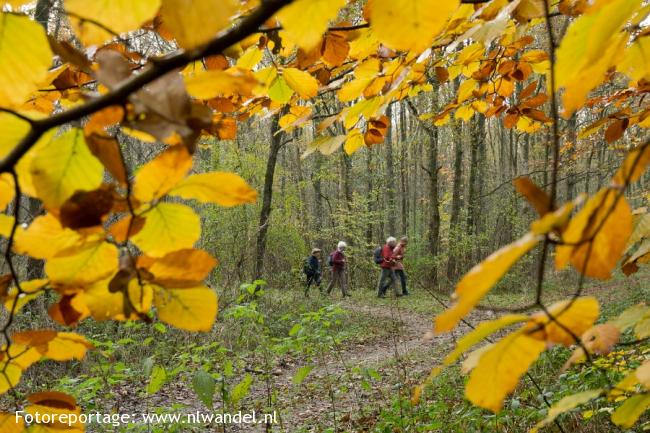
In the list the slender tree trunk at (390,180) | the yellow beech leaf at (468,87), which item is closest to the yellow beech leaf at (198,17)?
the yellow beech leaf at (468,87)

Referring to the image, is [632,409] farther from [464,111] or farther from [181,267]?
[464,111]

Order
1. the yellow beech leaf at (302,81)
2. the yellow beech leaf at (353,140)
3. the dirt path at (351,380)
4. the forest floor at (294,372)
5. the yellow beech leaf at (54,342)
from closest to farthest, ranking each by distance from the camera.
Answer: the yellow beech leaf at (54,342) → the yellow beech leaf at (302,81) → the yellow beech leaf at (353,140) → the forest floor at (294,372) → the dirt path at (351,380)

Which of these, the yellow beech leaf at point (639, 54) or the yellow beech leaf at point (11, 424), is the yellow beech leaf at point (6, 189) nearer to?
the yellow beech leaf at point (11, 424)

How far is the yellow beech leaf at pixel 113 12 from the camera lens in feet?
1.19

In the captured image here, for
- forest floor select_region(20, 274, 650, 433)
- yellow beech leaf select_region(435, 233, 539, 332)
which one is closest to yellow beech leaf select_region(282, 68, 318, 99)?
yellow beech leaf select_region(435, 233, 539, 332)

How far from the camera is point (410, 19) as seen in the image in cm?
40

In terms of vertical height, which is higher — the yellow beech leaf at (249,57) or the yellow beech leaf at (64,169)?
the yellow beech leaf at (249,57)

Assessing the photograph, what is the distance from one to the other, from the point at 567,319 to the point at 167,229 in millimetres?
424

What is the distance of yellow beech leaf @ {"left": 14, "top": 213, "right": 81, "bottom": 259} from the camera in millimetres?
501

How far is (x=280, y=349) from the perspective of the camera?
425 centimetres

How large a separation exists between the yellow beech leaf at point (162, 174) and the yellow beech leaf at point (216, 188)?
0.07 ft

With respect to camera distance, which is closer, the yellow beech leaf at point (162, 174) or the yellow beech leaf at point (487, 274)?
the yellow beech leaf at point (487, 274)

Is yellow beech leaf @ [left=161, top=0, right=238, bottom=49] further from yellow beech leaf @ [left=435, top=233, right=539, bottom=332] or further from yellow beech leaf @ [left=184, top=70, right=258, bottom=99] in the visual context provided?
yellow beech leaf @ [left=435, top=233, right=539, bottom=332]

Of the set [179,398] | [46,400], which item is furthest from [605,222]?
[179,398]
